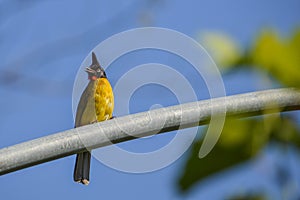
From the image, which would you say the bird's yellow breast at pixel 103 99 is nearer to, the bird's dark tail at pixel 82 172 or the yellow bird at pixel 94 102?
the yellow bird at pixel 94 102

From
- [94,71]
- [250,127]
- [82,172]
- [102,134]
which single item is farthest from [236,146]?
[94,71]

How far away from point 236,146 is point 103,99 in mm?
2014

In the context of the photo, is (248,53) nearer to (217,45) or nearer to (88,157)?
(217,45)

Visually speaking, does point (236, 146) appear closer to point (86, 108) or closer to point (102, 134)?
point (102, 134)

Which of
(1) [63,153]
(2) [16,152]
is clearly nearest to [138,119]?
(1) [63,153]

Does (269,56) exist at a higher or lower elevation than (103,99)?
lower

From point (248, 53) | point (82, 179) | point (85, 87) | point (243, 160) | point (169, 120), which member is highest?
point (85, 87)

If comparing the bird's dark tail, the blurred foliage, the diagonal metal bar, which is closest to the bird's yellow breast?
the bird's dark tail

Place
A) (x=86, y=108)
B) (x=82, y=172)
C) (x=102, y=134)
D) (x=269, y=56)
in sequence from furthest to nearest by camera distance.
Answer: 1. (x=86, y=108)
2. (x=82, y=172)
3. (x=102, y=134)
4. (x=269, y=56)

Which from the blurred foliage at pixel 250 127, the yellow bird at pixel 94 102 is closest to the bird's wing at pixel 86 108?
the yellow bird at pixel 94 102

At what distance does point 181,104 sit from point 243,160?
72cm

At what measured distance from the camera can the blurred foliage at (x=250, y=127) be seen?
73 centimetres

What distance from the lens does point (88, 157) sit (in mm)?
2691

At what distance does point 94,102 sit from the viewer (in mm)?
2775
